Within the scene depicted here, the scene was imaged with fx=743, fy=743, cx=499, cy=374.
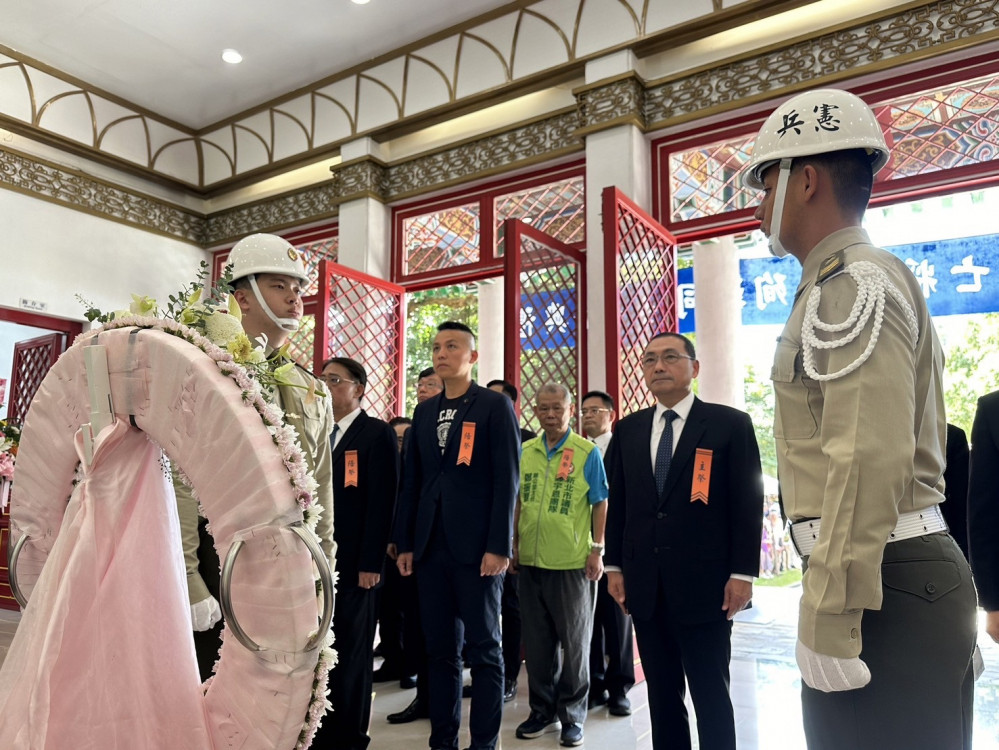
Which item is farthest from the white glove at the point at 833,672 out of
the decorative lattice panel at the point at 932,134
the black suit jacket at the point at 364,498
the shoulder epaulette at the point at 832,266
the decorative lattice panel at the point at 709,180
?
the decorative lattice panel at the point at 709,180

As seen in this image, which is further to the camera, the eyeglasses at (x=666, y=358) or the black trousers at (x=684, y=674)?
the eyeglasses at (x=666, y=358)

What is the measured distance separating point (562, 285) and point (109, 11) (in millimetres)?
3845

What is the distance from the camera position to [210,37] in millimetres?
5695

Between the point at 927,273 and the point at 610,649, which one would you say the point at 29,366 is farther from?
the point at 927,273

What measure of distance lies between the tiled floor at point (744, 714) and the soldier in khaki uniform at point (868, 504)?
1825 mm

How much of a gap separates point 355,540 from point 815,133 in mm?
2025

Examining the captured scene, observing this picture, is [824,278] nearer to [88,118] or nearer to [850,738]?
[850,738]

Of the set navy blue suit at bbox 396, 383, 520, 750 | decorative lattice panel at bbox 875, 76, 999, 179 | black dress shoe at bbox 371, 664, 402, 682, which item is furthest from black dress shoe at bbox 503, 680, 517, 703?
decorative lattice panel at bbox 875, 76, 999, 179

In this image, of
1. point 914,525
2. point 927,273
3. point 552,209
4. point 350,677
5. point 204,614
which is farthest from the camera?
point 927,273

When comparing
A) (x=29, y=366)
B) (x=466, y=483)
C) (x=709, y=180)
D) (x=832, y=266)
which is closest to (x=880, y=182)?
(x=709, y=180)

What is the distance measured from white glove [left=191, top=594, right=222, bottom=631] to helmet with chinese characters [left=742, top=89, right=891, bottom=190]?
135cm

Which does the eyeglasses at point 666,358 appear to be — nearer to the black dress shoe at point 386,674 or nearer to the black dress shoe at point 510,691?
the black dress shoe at point 510,691

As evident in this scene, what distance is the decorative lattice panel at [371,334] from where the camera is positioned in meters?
5.41

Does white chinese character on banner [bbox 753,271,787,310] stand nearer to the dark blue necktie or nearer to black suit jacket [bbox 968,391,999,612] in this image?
the dark blue necktie
